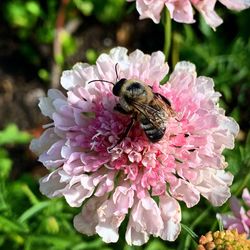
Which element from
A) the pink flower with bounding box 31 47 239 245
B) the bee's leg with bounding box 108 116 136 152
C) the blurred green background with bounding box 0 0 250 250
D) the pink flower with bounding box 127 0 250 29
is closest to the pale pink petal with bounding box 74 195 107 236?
the pink flower with bounding box 31 47 239 245

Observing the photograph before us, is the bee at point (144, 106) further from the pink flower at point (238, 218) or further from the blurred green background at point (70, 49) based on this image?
the blurred green background at point (70, 49)

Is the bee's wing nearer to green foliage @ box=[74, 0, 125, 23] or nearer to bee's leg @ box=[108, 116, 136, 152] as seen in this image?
bee's leg @ box=[108, 116, 136, 152]

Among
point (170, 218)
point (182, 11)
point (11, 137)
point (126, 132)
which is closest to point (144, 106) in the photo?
point (126, 132)

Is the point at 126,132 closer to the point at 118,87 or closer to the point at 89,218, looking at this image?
the point at 118,87

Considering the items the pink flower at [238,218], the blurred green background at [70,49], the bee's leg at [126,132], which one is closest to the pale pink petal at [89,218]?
the bee's leg at [126,132]

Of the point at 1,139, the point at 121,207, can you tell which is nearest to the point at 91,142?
the point at 121,207

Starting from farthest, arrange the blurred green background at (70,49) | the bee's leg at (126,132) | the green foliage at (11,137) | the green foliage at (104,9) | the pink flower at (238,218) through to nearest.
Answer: the green foliage at (104,9)
the blurred green background at (70,49)
the green foliage at (11,137)
the pink flower at (238,218)
the bee's leg at (126,132)
